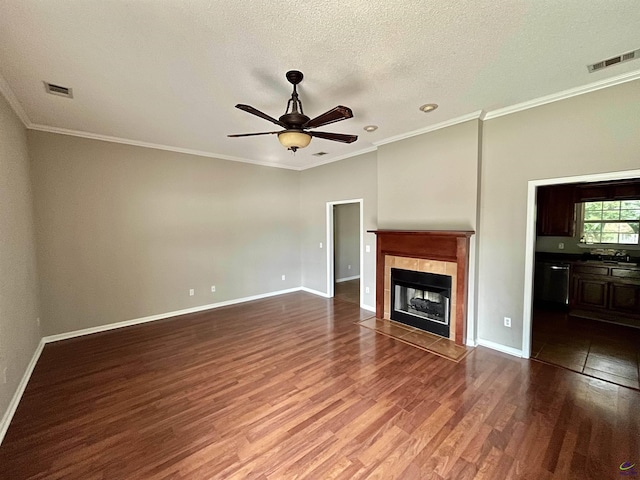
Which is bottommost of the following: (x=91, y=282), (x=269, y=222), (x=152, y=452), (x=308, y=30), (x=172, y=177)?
(x=152, y=452)

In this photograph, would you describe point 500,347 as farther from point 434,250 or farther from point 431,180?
point 431,180

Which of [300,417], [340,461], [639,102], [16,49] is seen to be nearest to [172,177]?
[16,49]

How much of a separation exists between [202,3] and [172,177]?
142 inches

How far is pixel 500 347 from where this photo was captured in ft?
11.0

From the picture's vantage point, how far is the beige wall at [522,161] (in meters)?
2.55

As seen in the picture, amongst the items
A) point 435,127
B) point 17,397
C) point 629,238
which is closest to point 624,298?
point 629,238

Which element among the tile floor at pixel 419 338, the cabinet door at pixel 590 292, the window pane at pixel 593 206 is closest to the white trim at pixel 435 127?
the tile floor at pixel 419 338

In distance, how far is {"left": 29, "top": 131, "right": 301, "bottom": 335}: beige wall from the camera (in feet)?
12.2

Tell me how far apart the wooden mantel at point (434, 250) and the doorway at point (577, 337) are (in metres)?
0.65

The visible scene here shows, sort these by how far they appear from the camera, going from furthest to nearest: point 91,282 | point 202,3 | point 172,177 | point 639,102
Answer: point 172,177 → point 91,282 → point 639,102 → point 202,3

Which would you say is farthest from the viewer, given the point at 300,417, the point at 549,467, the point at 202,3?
the point at 300,417

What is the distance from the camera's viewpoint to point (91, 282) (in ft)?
13.1

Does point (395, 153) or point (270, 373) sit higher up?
point (395, 153)

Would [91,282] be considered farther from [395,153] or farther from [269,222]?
[395,153]
